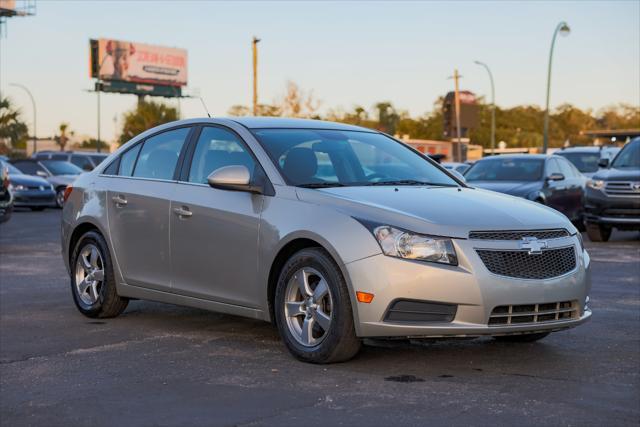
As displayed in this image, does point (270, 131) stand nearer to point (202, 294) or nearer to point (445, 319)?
point (202, 294)

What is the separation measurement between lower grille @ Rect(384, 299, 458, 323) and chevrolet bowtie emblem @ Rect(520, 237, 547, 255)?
1.89ft

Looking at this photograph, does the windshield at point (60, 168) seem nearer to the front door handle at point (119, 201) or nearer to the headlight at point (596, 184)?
the headlight at point (596, 184)

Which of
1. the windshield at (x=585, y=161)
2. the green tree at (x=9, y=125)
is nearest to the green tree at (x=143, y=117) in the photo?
the green tree at (x=9, y=125)

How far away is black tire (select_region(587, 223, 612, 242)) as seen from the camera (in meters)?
17.5

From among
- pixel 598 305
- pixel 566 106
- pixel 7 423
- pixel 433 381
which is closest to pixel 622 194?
pixel 598 305

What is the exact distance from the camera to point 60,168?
32.8 meters

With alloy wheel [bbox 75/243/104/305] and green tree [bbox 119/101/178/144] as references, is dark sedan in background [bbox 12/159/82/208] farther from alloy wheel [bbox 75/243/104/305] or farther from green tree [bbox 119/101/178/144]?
green tree [bbox 119/101/178/144]

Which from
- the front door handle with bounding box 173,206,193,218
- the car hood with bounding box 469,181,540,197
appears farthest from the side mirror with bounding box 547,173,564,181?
the front door handle with bounding box 173,206,193,218

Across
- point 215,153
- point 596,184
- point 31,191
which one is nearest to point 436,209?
point 215,153

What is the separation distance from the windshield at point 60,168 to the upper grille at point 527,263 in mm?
27619

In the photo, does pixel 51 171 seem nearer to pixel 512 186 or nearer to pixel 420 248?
pixel 512 186

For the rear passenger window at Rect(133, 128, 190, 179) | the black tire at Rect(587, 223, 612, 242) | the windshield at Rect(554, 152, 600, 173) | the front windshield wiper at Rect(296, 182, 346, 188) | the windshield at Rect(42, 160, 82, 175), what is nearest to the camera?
the front windshield wiper at Rect(296, 182, 346, 188)

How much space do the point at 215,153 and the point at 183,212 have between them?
49 cm

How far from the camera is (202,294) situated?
24.4ft
